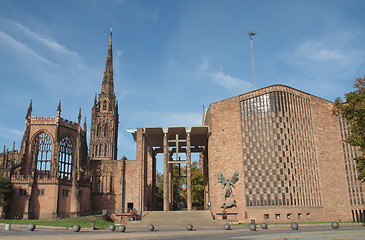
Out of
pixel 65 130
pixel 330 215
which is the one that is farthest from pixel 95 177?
pixel 330 215

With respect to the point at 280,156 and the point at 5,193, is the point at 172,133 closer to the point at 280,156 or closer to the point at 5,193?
the point at 280,156

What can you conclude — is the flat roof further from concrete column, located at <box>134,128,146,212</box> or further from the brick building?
the brick building

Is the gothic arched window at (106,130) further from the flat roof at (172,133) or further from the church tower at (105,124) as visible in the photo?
the flat roof at (172,133)

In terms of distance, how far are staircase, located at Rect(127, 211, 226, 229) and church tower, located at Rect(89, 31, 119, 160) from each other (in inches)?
1586

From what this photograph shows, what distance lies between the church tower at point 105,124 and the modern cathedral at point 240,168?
27.0 m

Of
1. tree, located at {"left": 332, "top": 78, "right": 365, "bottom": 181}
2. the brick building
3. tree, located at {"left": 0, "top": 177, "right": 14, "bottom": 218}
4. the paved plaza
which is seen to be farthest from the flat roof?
the paved plaza

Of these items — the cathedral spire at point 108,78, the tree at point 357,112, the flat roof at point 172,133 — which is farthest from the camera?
the cathedral spire at point 108,78

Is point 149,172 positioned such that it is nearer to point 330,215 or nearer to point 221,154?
point 221,154

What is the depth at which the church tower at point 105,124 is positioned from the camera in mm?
78750

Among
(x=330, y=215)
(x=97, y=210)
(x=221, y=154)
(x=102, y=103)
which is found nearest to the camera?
(x=330, y=215)

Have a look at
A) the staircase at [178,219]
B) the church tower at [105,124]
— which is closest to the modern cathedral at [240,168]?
the staircase at [178,219]

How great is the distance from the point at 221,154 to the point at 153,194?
18442mm

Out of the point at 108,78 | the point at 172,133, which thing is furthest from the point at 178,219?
the point at 108,78

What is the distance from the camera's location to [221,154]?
44344 millimetres
